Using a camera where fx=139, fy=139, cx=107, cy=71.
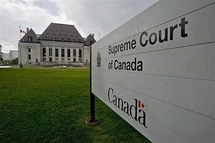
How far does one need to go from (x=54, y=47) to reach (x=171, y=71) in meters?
70.4

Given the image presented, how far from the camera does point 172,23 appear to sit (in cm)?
106

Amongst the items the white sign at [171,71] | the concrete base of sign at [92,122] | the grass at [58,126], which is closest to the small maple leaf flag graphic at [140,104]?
the white sign at [171,71]

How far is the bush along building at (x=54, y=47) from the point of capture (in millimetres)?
62000

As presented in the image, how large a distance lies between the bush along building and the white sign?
6573 cm

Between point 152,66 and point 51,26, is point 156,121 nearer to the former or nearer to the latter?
point 152,66

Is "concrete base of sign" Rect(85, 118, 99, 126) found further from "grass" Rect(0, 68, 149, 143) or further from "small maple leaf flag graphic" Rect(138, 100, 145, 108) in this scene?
"small maple leaf flag graphic" Rect(138, 100, 145, 108)

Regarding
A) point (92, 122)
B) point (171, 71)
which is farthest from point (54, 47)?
point (171, 71)

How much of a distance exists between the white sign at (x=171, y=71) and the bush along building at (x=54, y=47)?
6573 cm

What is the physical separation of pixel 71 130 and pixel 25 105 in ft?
8.88

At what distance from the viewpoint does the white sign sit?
0.83 metres

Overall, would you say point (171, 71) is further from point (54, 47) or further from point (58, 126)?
point (54, 47)

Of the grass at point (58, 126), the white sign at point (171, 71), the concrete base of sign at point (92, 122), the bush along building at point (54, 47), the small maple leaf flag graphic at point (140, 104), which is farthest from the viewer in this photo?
the bush along building at point (54, 47)

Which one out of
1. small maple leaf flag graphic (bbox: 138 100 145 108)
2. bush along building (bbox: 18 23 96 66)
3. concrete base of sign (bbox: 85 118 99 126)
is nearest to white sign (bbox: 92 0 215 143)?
small maple leaf flag graphic (bbox: 138 100 145 108)

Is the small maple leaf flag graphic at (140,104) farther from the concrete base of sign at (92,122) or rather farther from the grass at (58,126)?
the concrete base of sign at (92,122)
